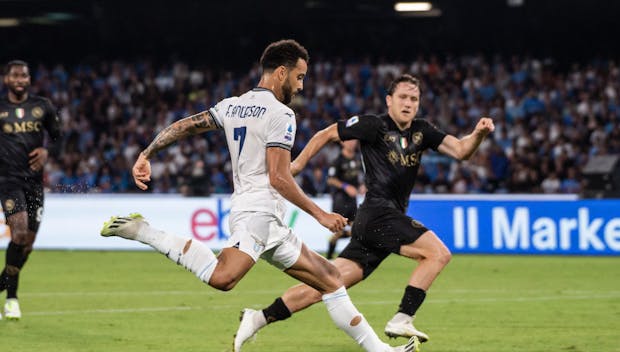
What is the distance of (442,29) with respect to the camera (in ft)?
104

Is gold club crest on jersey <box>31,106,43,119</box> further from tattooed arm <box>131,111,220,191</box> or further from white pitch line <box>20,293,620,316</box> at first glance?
tattooed arm <box>131,111,220,191</box>

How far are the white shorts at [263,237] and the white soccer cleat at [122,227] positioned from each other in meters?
0.60

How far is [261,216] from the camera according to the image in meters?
6.96

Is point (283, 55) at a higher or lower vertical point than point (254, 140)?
higher

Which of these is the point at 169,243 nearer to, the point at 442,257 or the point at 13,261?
the point at 442,257

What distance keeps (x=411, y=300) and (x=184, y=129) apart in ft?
6.98

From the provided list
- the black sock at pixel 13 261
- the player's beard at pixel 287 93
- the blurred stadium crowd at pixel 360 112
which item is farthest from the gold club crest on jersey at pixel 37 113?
the blurred stadium crowd at pixel 360 112

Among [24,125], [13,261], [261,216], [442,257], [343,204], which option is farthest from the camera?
[343,204]

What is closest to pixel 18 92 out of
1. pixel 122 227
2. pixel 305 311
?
pixel 305 311

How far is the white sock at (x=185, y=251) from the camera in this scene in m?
6.90

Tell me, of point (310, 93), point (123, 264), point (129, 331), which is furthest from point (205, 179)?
point (129, 331)

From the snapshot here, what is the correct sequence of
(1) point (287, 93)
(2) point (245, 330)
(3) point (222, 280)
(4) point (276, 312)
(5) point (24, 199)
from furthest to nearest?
(5) point (24, 199) → (4) point (276, 312) → (2) point (245, 330) → (1) point (287, 93) → (3) point (222, 280)

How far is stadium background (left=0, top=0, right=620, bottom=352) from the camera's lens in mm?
10164

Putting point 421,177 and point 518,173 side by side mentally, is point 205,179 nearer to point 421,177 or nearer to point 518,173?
point 421,177
